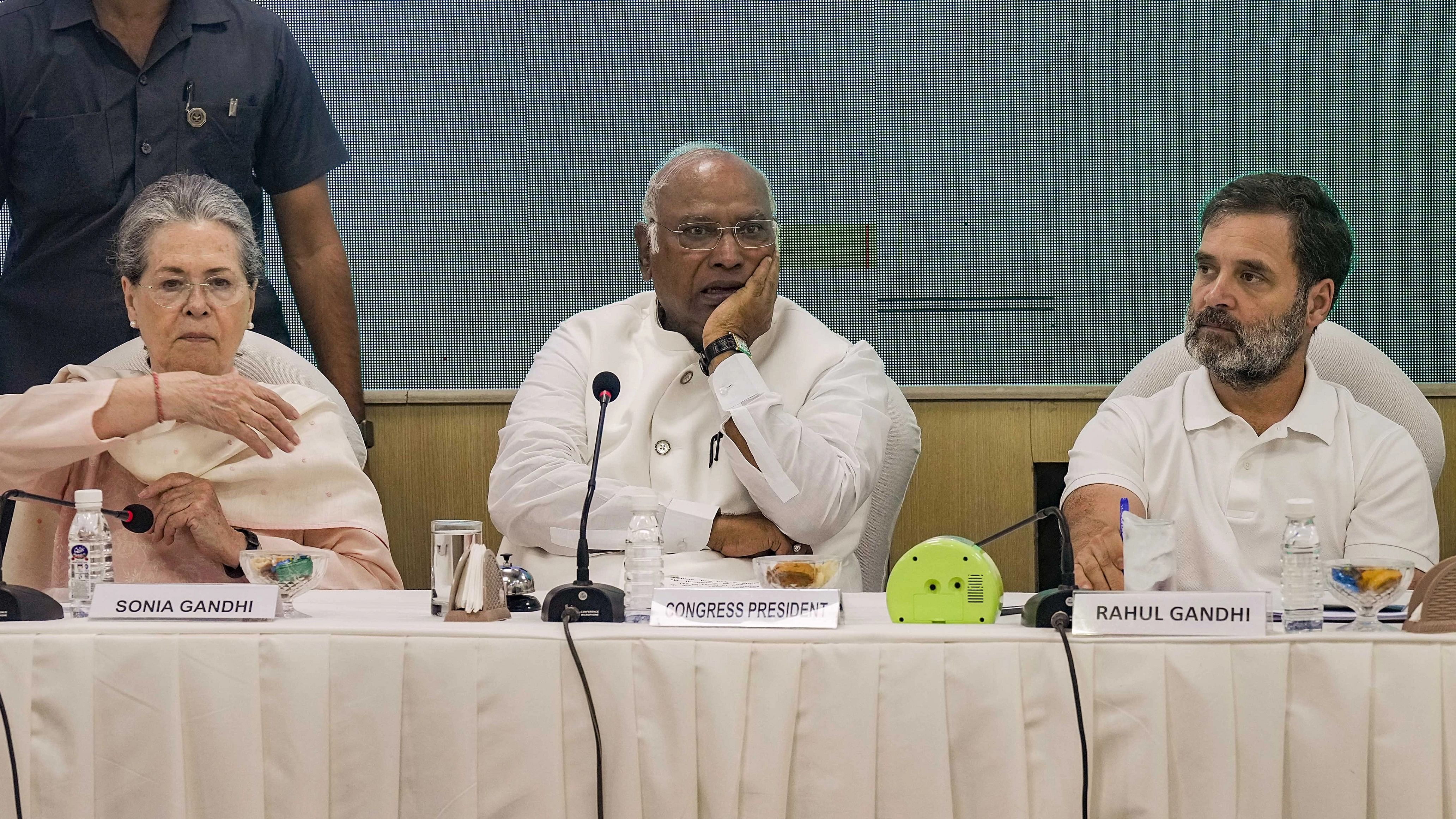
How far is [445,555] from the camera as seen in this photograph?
1.80 metres

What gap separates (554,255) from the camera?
3.69m

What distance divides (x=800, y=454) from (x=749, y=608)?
0.87m

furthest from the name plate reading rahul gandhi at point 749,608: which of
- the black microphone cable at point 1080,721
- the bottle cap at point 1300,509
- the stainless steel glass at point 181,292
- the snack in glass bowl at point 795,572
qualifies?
A: the stainless steel glass at point 181,292

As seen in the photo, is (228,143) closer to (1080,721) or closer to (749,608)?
(749,608)

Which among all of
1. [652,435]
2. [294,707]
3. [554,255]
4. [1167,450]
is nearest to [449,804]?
[294,707]

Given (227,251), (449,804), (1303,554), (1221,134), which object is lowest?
(449,804)

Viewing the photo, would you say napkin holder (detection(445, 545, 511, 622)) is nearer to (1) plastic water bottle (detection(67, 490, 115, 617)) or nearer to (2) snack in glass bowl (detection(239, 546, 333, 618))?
(2) snack in glass bowl (detection(239, 546, 333, 618))

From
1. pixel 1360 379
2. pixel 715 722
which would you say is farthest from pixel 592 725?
pixel 1360 379

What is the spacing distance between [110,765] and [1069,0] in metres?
2.92

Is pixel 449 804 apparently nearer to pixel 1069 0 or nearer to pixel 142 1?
pixel 142 1

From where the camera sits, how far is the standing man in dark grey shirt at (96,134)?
3.09m

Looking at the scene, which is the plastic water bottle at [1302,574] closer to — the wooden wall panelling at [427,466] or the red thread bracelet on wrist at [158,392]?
the red thread bracelet on wrist at [158,392]

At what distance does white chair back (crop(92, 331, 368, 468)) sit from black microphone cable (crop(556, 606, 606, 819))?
1.14m

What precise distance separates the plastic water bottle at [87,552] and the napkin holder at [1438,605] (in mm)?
1609
